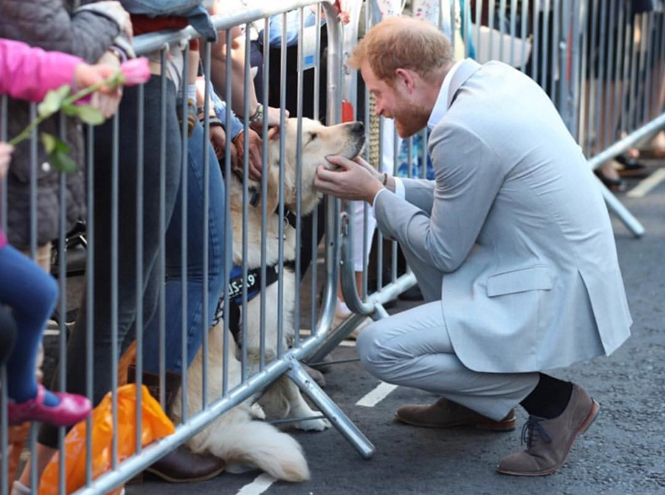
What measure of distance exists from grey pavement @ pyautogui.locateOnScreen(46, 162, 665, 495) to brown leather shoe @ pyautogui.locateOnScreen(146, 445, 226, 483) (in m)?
0.03

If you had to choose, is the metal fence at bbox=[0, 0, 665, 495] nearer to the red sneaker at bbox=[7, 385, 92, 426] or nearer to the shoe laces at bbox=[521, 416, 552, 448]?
the red sneaker at bbox=[7, 385, 92, 426]

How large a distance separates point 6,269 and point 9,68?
40cm

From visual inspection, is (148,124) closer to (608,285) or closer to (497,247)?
(497,247)

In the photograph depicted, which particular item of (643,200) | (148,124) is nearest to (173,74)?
(148,124)

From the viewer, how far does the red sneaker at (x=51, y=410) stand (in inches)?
97.8

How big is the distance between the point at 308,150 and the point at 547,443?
120 centimetres

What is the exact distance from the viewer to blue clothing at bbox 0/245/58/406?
2328 mm

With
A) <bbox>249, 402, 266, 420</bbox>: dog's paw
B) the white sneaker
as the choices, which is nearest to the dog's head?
<bbox>249, 402, 266, 420</bbox>: dog's paw

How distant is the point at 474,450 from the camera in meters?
3.84

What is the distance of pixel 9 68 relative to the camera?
7.39 ft

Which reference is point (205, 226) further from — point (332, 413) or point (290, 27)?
point (290, 27)

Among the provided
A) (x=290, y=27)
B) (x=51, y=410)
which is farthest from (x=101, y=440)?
(x=290, y=27)

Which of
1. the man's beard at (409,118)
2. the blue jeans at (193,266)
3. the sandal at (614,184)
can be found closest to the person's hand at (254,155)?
the blue jeans at (193,266)

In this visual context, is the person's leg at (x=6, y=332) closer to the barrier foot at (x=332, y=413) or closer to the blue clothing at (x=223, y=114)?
the blue clothing at (x=223, y=114)
